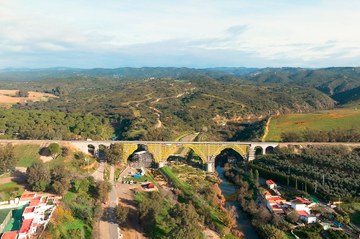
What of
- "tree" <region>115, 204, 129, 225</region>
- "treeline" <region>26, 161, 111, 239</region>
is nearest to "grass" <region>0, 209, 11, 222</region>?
"treeline" <region>26, 161, 111, 239</region>

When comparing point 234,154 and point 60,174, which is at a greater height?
point 60,174

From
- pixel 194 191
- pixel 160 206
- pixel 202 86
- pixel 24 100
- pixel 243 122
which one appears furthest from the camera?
pixel 202 86

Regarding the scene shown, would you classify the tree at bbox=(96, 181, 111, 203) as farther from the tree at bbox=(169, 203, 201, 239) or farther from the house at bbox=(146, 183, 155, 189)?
the tree at bbox=(169, 203, 201, 239)

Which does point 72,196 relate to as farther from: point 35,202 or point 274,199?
point 274,199

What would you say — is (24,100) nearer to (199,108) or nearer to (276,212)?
(199,108)

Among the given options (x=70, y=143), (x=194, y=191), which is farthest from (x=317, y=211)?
(x=70, y=143)

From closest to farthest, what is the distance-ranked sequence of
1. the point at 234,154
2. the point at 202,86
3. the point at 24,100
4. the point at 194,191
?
the point at 194,191 < the point at 234,154 < the point at 24,100 < the point at 202,86

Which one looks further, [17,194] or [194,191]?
[194,191]
